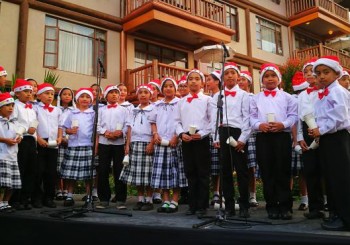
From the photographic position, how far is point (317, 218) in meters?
3.76

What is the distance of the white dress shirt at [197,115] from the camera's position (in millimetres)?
4281

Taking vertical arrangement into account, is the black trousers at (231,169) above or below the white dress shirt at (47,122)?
below

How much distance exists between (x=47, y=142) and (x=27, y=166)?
1.39 feet

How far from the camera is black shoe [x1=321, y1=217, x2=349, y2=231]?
2996 mm

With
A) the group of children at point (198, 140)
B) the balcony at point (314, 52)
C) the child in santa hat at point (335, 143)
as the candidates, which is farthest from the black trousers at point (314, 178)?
the balcony at point (314, 52)

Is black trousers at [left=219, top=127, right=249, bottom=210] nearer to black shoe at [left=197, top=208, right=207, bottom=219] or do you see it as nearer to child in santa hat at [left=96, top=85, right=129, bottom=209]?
black shoe at [left=197, top=208, right=207, bottom=219]

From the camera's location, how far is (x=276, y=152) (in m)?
3.76

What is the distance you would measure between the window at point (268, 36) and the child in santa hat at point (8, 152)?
12.7 m

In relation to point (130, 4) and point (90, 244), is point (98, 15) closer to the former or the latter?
point (130, 4)

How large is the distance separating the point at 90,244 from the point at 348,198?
212cm

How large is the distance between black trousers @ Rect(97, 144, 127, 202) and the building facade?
3.56 m

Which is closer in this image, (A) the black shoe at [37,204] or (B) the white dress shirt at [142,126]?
(A) the black shoe at [37,204]

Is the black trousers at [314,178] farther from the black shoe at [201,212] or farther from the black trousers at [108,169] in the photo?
the black trousers at [108,169]

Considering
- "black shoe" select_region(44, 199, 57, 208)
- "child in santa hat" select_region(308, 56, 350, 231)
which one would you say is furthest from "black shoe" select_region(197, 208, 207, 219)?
"black shoe" select_region(44, 199, 57, 208)
